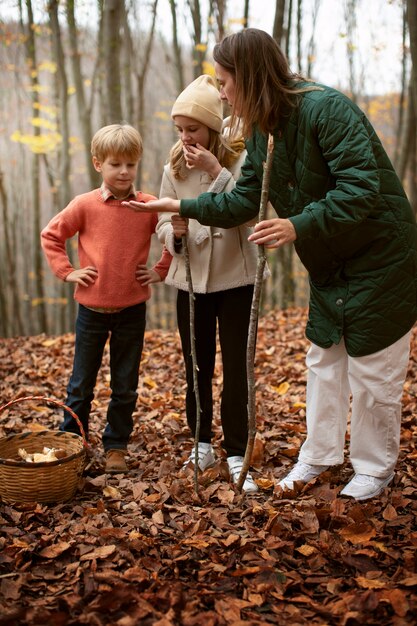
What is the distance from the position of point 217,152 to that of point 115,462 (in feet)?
6.17

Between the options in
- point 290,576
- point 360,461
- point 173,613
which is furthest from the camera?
point 360,461

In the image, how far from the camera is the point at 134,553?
246 cm

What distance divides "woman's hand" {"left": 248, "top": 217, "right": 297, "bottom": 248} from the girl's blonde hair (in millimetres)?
837

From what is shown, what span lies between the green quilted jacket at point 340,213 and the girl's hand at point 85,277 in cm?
81

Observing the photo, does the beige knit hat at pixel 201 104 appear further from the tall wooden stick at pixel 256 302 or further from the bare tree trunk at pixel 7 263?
the bare tree trunk at pixel 7 263

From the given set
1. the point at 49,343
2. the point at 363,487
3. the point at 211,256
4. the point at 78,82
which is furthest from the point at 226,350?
the point at 78,82

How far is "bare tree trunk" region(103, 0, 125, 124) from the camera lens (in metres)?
6.89

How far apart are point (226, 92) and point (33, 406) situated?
3.10m

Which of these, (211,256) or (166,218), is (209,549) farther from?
(166,218)

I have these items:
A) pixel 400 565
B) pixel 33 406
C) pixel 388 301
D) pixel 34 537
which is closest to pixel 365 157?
pixel 388 301

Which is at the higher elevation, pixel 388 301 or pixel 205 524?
pixel 388 301

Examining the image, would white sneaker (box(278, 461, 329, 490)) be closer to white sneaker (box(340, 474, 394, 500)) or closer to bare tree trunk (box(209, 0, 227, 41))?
white sneaker (box(340, 474, 394, 500))

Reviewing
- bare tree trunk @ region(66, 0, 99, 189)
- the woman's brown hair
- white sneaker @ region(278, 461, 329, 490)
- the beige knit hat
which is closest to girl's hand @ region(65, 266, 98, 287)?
the beige knit hat

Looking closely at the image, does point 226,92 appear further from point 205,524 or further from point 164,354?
point 164,354
